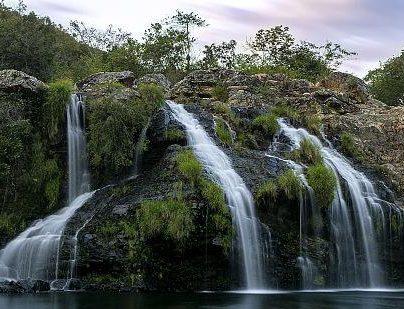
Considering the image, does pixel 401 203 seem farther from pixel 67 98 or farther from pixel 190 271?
pixel 67 98

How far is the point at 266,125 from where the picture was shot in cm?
2319

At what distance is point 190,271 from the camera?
1525cm

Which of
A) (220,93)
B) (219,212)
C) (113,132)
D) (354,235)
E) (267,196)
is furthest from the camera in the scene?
(220,93)

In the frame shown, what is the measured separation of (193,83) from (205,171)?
15.3 metres

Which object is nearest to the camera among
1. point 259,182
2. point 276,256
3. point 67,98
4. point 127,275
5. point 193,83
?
point 127,275

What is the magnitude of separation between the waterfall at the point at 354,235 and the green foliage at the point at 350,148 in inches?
191

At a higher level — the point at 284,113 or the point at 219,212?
the point at 284,113

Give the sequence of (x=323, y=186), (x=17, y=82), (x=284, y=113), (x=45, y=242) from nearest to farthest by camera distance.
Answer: (x=45, y=242), (x=323, y=186), (x=17, y=82), (x=284, y=113)

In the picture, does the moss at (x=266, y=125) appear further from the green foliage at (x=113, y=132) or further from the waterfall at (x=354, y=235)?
the green foliage at (x=113, y=132)

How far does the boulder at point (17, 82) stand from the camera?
1975 centimetres

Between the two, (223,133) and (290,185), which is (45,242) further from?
(223,133)

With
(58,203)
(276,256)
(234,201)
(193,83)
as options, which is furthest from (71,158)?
(193,83)

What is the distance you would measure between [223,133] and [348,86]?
47.8ft

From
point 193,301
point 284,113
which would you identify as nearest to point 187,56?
point 284,113
